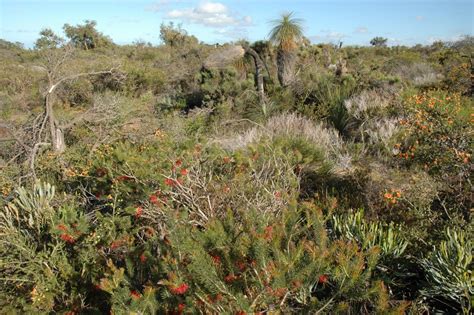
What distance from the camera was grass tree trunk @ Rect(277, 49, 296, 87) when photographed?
12.1 meters

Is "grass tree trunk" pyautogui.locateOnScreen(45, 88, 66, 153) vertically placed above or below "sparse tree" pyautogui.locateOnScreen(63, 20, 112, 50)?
below

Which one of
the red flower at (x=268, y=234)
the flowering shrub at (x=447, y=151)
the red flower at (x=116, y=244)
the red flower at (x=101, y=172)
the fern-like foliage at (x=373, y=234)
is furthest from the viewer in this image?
the red flower at (x=101, y=172)

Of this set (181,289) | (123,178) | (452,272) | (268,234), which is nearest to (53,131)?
(123,178)

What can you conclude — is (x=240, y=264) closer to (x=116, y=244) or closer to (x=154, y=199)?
(x=154, y=199)

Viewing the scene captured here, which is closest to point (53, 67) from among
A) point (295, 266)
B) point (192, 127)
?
point (192, 127)

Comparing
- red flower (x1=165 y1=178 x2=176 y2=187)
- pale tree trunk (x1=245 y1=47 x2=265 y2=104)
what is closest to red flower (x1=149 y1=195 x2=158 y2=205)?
red flower (x1=165 y1=178 x2=176 y2=187)

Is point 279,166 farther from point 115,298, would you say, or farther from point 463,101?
point 463,101

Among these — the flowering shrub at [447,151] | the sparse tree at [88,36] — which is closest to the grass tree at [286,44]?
the flowering shrub at [447,151]

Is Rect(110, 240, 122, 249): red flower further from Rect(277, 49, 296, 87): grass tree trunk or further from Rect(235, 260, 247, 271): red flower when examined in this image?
Rect(277, 49, 296, 87): grass tree trunk

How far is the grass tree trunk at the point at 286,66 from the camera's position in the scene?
12.1 m

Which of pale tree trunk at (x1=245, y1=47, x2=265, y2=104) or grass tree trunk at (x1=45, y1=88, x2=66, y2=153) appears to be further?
pale tree trunk at (x1=245, y1=47, x2=265, y2=104)

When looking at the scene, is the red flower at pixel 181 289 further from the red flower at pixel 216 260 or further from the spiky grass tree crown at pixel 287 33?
the spiky grass tree crown at pixel 287 33

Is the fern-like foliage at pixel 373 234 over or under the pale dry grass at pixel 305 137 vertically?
under

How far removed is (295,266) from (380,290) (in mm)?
508
